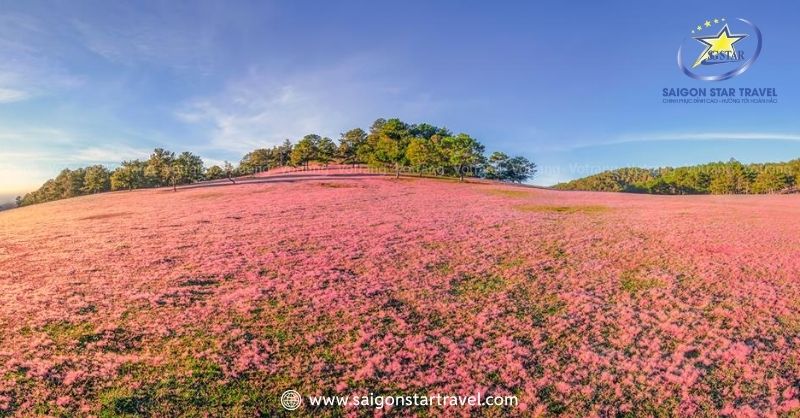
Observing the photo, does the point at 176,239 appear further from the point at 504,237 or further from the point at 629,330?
the point at 629,330

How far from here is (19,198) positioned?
434ft

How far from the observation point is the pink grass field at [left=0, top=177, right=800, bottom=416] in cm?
953

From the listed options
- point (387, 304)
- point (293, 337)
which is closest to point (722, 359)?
point (387, 304)

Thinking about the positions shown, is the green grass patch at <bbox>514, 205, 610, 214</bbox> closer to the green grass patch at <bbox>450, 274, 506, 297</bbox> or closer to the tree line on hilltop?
the green grass patch at <bbox>450, 274, 506, 297</bbox>

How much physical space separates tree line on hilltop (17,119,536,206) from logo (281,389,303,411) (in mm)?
75116

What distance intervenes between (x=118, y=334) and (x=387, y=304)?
28.4ft

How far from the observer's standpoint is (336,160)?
13538cm

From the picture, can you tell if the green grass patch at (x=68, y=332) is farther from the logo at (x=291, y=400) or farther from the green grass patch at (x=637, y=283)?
the green grass patch at (x=637, y=283)

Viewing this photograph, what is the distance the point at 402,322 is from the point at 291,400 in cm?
488

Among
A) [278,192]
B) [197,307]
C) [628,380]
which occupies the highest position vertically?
[278,192]

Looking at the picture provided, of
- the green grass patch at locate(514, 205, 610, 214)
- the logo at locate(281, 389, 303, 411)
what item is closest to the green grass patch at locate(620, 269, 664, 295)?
the logo at locate(281, 389, 303, 411)

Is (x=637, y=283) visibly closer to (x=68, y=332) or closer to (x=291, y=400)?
(x=291, y=400)

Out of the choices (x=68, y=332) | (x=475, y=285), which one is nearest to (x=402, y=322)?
(x=475, y=285)

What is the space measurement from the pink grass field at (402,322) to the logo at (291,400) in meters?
0.19
